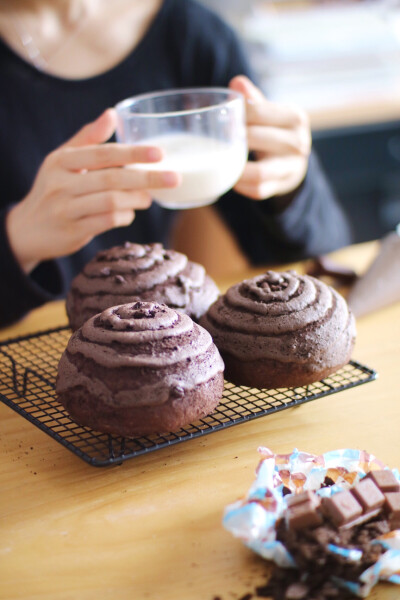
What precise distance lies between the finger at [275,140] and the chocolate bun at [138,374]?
0.56 m

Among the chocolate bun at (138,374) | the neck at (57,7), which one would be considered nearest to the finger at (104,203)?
the chocolate bun at (138,374)

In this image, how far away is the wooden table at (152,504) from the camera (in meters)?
0.60

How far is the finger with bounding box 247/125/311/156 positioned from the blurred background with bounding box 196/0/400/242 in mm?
1020

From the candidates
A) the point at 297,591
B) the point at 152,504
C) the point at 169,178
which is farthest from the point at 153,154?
the point at 297,591

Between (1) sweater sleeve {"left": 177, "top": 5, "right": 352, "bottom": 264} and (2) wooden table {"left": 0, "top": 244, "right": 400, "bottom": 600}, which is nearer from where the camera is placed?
(2) wooden table {"left": 0, "top": 244, "right": 400, "bottom": 600}

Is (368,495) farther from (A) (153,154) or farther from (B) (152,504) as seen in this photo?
(A) (153,154)

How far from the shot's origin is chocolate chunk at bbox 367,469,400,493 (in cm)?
65

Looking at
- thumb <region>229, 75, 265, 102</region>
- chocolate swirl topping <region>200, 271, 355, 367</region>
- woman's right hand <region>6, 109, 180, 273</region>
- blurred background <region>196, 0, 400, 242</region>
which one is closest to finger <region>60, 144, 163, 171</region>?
woman's right hand <region>6, 109, 180, 273</region>

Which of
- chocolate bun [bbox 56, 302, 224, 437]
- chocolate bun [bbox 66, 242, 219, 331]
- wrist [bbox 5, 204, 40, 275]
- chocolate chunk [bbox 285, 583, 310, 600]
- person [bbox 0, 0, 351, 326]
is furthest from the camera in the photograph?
person [bbox 0, 0, 351, 326]

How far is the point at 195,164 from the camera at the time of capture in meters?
1.04

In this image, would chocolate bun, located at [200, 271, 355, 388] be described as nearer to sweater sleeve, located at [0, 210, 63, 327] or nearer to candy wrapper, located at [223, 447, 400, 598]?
candy wrapper, located at [223, 447, 400, 598]

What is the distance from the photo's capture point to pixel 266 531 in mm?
612

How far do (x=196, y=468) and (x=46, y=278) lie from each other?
0.66m

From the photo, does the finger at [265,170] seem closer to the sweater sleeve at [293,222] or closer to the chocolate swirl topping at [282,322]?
the sweater sleeve at [293,222]
